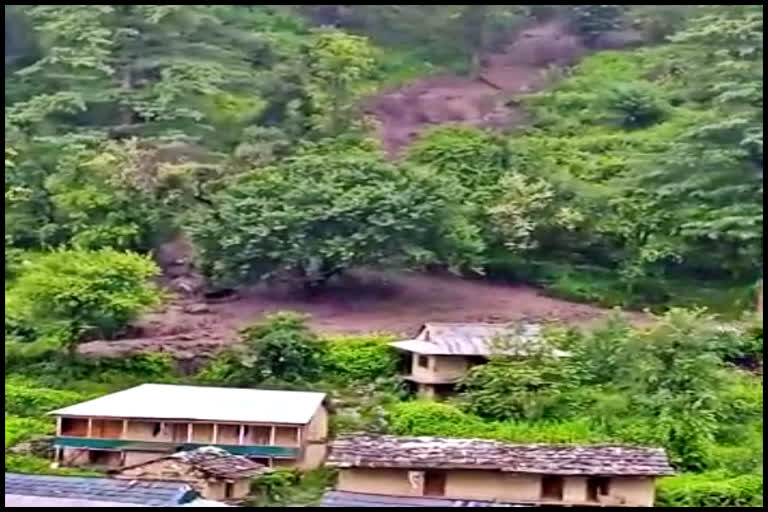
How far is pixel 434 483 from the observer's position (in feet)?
51.2

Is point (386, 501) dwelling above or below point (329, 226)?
below

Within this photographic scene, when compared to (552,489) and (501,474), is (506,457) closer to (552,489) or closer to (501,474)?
(501,474)

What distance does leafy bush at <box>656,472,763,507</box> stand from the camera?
1574 cm

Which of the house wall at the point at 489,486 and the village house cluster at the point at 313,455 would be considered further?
the house wall at the point at 489,486

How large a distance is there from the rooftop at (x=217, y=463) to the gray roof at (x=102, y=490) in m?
0.45

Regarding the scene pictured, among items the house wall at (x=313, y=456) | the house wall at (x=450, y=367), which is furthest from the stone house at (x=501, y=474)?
the house wall at (x=450, y=367)

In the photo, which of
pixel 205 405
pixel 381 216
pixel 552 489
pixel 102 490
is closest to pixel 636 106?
pixel 381 216

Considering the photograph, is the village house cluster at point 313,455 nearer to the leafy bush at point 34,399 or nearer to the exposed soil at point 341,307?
the leafy bush at point 34,399

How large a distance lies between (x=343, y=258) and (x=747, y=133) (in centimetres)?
777

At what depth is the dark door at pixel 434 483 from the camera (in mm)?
15555

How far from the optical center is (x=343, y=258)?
22078 millimetres

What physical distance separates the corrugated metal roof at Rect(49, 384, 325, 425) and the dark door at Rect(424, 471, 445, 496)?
211cm

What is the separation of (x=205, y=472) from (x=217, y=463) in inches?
10.5

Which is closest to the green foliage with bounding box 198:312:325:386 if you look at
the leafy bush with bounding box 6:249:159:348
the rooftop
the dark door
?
the leafy bush with bounding box 6:249:159:348
